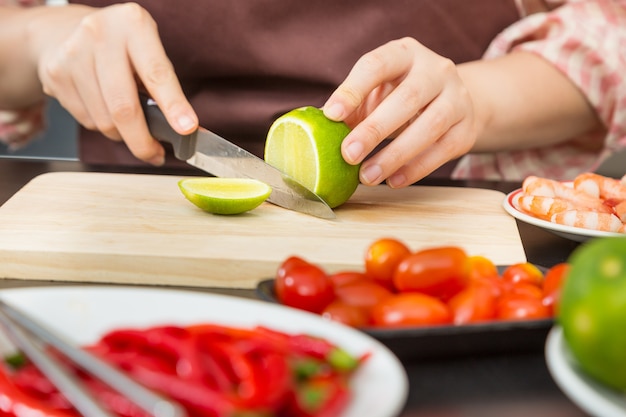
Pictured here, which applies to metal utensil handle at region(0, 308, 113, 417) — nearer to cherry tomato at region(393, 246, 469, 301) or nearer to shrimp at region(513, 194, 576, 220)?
cherry tomato at region(393, 246, 469, 301)

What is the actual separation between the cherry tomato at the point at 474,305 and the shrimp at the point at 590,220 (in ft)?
1.65

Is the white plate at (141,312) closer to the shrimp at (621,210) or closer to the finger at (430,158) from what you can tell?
the shrimp at (621,210)

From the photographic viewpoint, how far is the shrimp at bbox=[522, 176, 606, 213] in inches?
56.7

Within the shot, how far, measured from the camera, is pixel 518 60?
76.8 inches

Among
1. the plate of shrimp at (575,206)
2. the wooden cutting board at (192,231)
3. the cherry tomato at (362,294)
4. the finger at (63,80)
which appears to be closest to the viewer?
the cherry tomato at (362,294)

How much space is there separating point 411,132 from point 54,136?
2.50 metres

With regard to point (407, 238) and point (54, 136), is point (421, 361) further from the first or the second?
point (54, 136)

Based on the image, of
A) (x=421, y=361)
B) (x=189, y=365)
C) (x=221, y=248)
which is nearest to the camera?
(x=189, y=365)

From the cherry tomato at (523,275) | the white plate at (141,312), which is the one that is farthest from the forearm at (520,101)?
the white plate at (141,312)

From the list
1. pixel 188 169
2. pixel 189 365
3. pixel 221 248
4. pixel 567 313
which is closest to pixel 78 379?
pixel 189 365

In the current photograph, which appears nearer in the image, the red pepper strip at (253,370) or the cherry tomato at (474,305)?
the red pepper strip at (253,370)

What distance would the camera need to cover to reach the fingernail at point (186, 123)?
1498 millimetres

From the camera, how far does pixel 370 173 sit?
1.51 m

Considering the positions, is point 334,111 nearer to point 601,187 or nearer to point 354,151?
point 354,151
